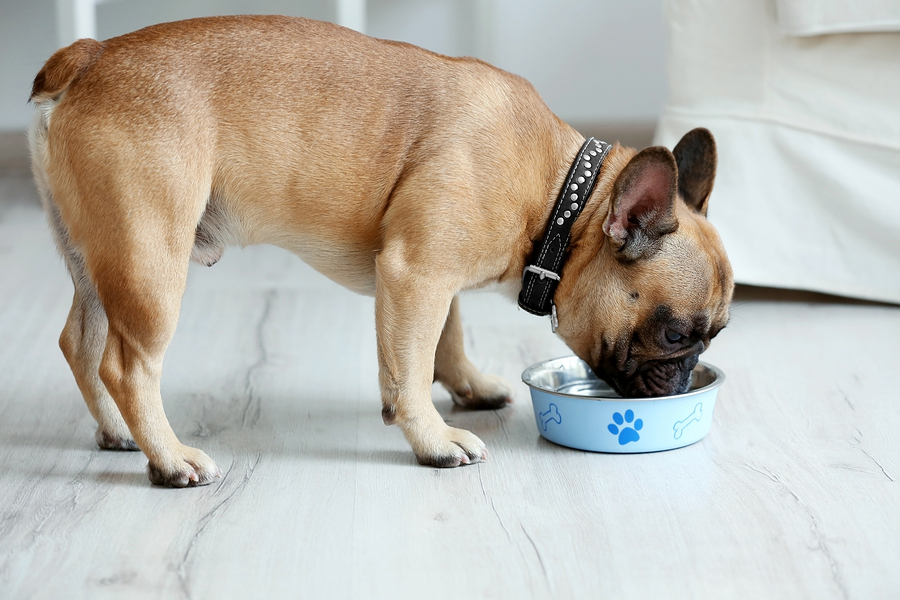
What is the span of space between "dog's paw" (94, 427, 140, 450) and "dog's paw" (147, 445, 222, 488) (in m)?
0.25

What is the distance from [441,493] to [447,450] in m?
0.15

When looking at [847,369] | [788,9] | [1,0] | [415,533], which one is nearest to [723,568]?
[415,533]

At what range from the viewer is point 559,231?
1983 mm

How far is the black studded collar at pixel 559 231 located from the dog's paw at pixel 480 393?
45 centimetres

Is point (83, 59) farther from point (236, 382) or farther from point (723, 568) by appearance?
point (723, 568)

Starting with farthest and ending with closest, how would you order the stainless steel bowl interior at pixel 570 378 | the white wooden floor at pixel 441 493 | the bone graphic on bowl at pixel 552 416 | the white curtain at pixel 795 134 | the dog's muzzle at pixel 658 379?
the white curtain at pixel 795 134 < the stainless steel bowl interior at pixel 570 378 < the bone graphic on bowl at pixel 552 416 < the dog's muzzle at pixel 658 379 < the white wooden floor at pixel 441 493

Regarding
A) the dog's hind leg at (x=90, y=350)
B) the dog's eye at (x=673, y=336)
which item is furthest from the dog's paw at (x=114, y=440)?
the dog's eye at (x=673, y=336)

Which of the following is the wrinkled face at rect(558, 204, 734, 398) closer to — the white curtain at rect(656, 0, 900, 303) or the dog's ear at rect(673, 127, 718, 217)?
the dog's ear at rect(673, 127, 718, 217)

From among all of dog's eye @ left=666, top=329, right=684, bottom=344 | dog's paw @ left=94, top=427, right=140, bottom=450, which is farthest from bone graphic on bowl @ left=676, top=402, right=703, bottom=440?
dog's paw @ left=94, top=427, right=140, bottom=450

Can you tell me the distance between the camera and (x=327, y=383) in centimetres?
263

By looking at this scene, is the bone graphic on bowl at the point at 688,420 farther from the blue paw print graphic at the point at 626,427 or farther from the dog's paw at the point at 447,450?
the dog's paw at the point at 447,450

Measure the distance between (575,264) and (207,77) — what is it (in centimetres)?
87

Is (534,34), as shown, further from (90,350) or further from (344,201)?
(90,350)

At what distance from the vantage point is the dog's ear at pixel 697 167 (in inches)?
83.2
